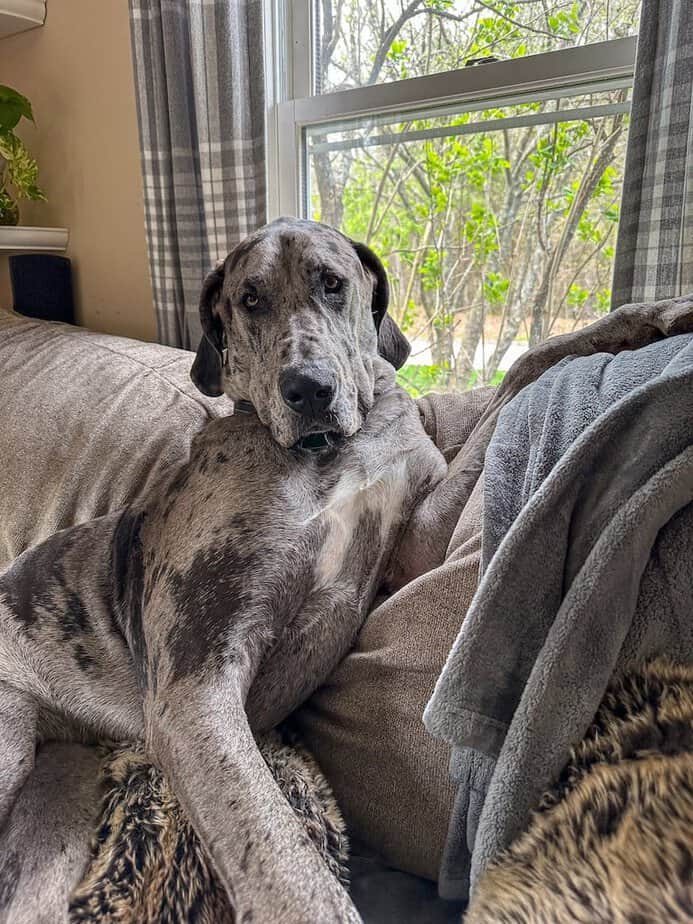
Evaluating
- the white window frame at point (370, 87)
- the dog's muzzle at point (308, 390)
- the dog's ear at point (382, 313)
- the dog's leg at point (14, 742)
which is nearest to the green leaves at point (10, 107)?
the white window frame at point (370, 87)

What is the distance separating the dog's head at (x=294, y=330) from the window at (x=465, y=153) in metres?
0.79

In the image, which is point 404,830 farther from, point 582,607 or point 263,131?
point 263,131

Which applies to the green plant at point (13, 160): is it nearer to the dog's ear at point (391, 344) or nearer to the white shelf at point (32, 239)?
the white shelf at point (32, 239)

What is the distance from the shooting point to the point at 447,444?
156 cm

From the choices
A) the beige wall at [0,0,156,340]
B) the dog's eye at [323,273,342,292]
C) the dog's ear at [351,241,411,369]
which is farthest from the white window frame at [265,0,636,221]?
the dog's eye at [323,273,342,292]

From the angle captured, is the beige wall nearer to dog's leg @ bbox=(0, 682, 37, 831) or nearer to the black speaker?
the black speaker

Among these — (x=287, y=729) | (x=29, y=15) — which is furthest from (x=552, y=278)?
(x=29, y=15)

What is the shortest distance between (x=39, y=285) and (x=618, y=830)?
9.47 feet

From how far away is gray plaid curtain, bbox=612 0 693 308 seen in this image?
1404 millimetres

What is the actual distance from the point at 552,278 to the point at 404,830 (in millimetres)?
1647

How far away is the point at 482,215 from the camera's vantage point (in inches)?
85.4

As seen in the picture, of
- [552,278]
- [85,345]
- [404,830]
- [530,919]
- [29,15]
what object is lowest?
[404,830]

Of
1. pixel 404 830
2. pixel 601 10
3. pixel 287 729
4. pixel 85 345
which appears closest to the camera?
pixel 404 830

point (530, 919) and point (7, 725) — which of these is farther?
point (7, 725)
